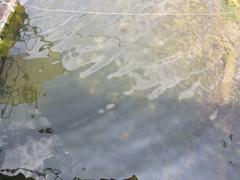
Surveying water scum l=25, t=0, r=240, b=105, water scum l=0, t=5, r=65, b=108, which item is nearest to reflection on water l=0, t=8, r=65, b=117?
water scum l=0, t=5, r=65, b=108

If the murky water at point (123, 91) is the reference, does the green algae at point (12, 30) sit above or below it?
above

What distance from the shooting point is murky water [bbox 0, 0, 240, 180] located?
4.20 m

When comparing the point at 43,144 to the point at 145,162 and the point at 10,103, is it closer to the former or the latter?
the point at 10,103

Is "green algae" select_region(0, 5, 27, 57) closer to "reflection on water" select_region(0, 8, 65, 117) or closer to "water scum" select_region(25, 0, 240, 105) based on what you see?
"reflection on water" select_region(0, 8, 65, 117)

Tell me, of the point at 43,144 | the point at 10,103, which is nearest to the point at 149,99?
the point at 43,144

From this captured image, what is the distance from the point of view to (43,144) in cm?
432

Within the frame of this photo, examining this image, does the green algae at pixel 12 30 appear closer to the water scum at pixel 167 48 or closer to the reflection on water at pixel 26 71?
the reflection on water at pixel 26 71

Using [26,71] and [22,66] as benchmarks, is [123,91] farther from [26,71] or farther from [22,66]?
[22,66]

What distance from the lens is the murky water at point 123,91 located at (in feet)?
13.8

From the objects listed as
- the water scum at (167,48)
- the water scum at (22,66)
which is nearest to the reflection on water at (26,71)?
the water scum at (22,66)

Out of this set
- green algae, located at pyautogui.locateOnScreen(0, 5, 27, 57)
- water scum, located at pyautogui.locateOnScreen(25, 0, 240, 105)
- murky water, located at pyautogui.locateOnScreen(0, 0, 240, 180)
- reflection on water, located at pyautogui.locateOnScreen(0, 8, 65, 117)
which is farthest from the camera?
green algae, located at pyautogui.locateOnScreen(0, 5, 27, 57)

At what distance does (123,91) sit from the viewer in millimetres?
4938

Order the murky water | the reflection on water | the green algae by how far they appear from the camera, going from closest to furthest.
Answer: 1. the murky water
2. the reflection on water
3. the green algae

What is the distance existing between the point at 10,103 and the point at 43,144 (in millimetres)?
803
